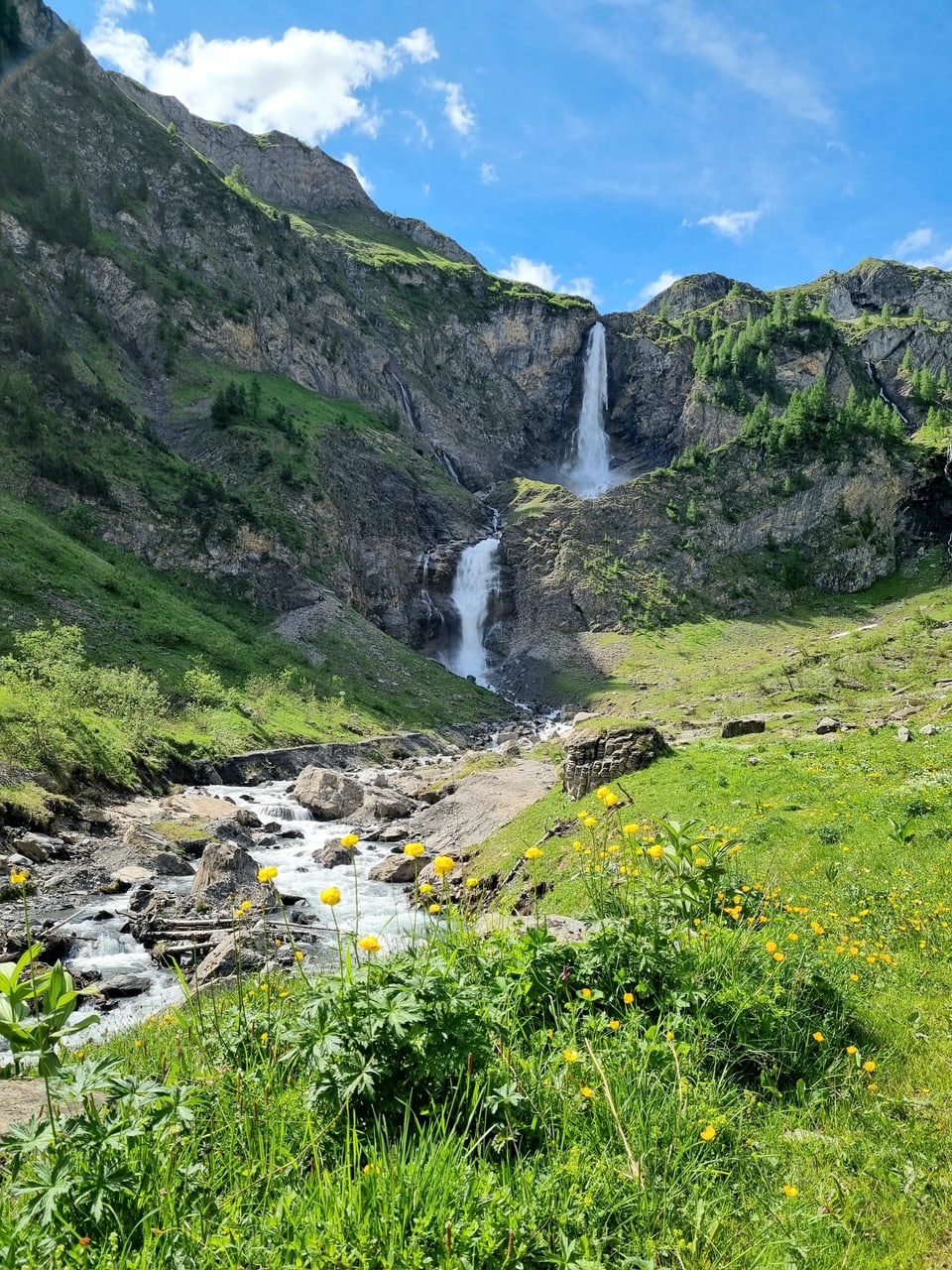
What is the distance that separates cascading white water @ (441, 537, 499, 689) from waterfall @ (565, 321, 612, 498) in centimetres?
4612

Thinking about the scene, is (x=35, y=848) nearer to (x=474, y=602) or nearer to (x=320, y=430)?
(x=474, y=602)

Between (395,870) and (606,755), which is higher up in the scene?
(606,755)

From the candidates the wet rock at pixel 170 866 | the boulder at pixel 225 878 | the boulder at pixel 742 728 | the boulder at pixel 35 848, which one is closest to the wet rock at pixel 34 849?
the boulder at pixel 35 848

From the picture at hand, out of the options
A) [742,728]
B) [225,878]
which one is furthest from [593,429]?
[225,878]

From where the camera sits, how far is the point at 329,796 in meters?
33.8

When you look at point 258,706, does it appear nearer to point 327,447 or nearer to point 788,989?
point 788,989

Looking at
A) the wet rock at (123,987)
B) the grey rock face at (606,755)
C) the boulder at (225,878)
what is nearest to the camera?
the wet rock at (123,987)

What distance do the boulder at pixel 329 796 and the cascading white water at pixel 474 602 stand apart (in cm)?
5014

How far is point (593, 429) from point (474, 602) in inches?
2982

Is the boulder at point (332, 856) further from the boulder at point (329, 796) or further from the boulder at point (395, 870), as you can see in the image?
the boulder at point (329, 796)

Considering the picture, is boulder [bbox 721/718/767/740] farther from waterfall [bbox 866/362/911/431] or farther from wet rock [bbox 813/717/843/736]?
waterfall [bbox 866/362/911/431]

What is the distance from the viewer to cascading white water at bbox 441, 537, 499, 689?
3447 inches

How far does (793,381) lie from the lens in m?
138

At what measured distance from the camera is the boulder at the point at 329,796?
109 ft
